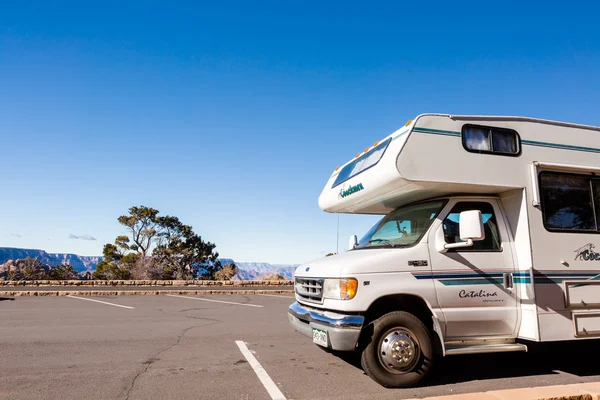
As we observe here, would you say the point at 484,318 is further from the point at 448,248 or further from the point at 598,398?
the point at 598,398

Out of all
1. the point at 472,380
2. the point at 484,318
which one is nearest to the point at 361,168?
the point at 484,318

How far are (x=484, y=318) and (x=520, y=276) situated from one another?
0.72m

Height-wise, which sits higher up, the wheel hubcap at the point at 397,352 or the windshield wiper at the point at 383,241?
the windshield wiper at the point at 383,241

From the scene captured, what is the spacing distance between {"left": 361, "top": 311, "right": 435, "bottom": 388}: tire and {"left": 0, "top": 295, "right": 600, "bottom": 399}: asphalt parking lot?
0.49 feet

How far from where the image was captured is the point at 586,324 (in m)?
5.29

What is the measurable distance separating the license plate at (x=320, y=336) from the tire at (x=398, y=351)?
46 cm

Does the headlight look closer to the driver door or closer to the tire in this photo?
the tire

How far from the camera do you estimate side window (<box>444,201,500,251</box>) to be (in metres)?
5.30

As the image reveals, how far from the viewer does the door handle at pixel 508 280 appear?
5203 mm

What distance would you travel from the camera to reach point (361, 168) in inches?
240

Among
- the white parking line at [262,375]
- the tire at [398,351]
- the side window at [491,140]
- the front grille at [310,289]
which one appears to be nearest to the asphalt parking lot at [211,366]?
the white parking line at [262,375]

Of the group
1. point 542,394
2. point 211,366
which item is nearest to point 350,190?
point 211,366

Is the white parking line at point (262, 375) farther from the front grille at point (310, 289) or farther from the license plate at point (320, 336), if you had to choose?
the front grille at point (310, 289)

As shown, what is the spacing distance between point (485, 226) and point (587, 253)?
1410 millimetres
